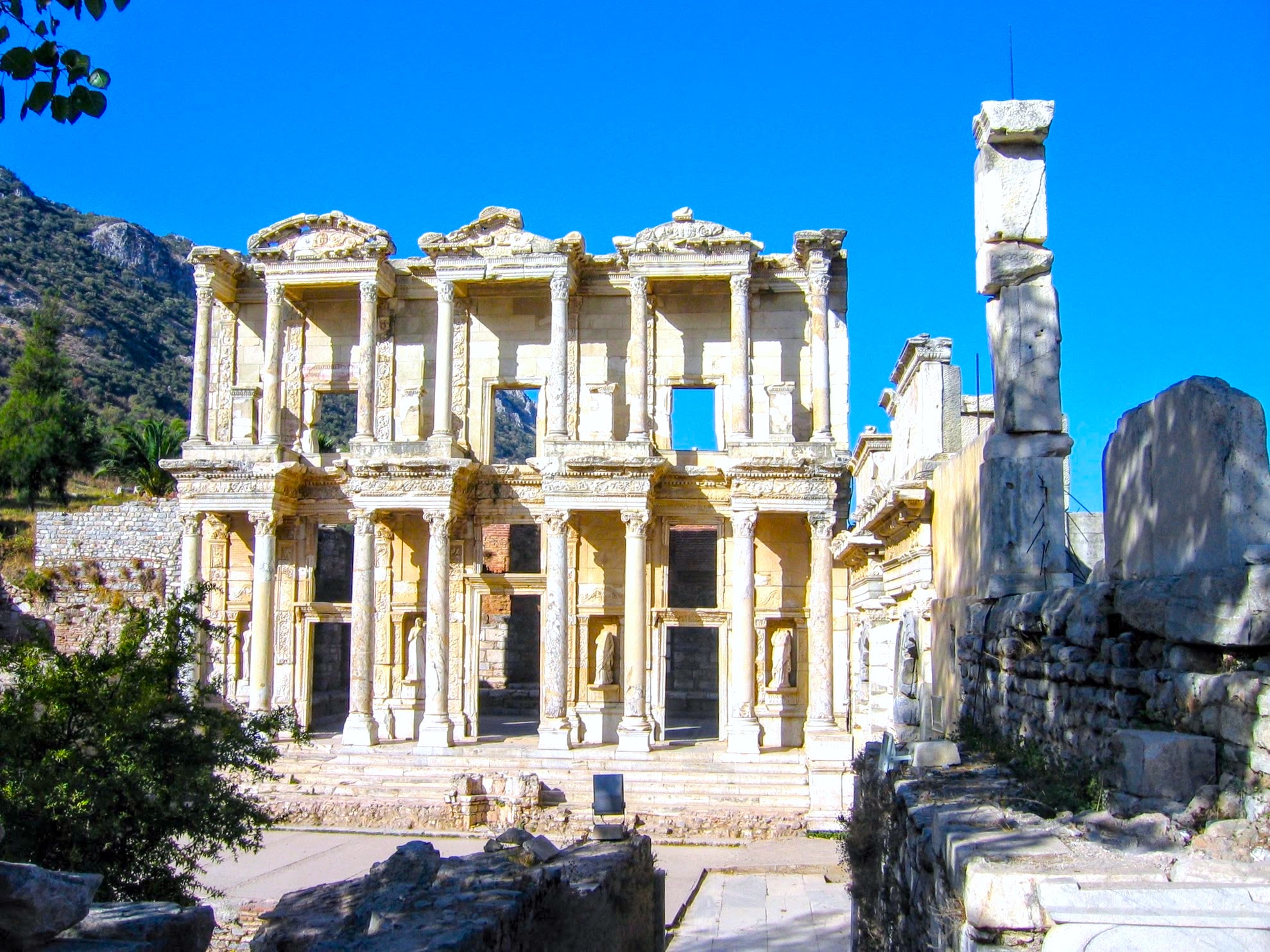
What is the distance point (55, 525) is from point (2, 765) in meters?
19.5

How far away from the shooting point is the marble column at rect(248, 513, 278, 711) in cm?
2139

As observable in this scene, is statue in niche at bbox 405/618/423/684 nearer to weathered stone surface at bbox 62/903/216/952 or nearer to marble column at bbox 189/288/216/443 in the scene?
marble column at bbox 189/288/216/443

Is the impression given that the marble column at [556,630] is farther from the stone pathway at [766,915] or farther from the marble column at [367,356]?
the stone pathway at [766,915]

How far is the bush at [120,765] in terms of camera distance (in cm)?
883

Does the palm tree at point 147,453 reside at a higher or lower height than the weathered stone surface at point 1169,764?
higher

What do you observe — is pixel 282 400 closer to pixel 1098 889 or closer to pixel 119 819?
pixel 119 819

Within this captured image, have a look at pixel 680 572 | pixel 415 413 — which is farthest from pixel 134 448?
pixel 680 572

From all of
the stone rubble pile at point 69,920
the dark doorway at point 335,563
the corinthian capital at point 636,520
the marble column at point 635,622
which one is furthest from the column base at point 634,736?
the stone rubble pile at point 69,920

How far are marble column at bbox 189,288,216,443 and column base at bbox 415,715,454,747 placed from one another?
7111mm

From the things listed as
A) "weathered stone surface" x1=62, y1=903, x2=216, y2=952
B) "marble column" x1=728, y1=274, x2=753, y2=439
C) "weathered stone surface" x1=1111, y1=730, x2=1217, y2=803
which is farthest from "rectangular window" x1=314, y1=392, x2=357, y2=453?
"weathered stone surface" x1=1111, y1=730, x2=1217, y2=803

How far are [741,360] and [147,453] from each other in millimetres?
17991

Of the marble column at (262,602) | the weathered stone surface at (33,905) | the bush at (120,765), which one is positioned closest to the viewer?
the weathered stone surface at (33,905)

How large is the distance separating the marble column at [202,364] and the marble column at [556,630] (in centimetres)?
719

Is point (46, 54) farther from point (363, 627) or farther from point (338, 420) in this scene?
point (338, 420)
